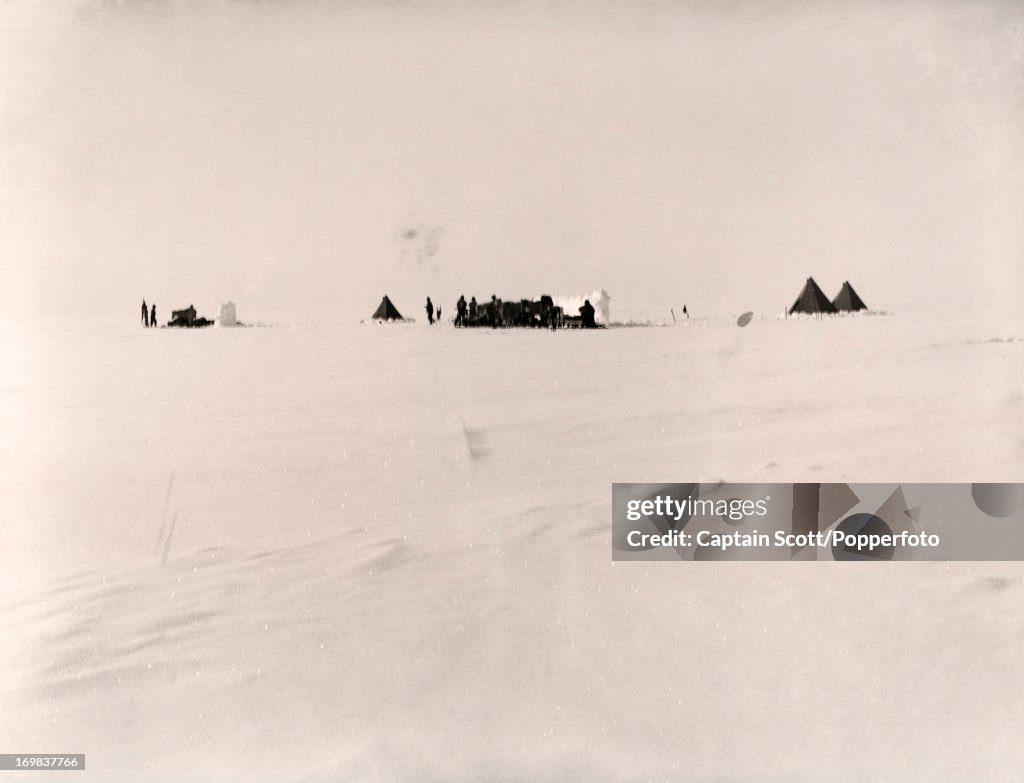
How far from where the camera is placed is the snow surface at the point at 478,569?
54.5 inches

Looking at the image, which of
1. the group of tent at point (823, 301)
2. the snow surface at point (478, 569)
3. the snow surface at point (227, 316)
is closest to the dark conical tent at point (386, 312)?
the snow surface at point (478, 569)

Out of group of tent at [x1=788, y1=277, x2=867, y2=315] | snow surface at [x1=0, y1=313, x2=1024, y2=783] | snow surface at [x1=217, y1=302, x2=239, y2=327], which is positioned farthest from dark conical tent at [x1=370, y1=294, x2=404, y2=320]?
group of tent at [x1=788, y1=277, x2=867, y2=315]

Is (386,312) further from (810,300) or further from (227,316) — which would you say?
(810,300)

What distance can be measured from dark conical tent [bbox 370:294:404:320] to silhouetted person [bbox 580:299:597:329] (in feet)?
1.21

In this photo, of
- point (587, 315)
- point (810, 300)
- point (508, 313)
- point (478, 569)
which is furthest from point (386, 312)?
point (810, 300)

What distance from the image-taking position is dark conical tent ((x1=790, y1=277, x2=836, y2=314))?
4.83 feet

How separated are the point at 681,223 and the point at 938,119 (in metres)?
0.57

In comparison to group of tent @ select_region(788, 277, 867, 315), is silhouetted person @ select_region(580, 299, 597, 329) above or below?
below

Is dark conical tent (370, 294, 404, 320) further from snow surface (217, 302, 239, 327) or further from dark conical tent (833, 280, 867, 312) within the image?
dark conical tent (833, 280, 867, 312)

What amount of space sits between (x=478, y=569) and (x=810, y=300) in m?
0.85

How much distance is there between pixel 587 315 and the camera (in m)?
1.50

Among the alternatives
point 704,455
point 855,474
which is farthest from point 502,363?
point 855,474

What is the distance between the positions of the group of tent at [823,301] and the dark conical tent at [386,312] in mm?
790

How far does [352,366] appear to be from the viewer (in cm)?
148
